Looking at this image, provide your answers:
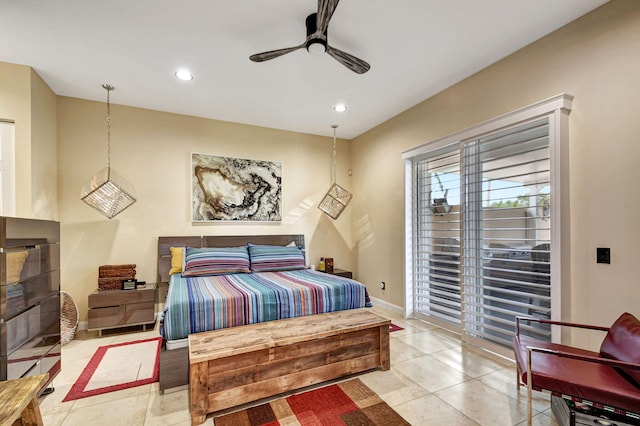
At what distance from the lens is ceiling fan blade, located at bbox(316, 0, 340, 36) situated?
6.21 ft

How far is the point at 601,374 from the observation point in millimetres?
1752

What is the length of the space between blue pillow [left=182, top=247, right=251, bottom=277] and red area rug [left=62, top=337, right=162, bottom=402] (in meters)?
0.90

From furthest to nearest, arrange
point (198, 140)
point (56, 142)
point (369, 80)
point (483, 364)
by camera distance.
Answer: point (198, 140)
point (56, 142)
point (369, 80)
point (483, 364)

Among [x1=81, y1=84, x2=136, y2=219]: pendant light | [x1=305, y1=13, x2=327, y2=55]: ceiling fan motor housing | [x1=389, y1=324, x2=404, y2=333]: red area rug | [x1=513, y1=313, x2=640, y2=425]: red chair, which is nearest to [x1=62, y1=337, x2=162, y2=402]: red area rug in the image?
[x1=81, y1=84, x2=136, y2=219]: pendant light

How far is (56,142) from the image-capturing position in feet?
12.1

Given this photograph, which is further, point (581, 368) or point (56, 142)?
point (56, 142)

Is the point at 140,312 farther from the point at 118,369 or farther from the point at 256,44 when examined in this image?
the point at 256,44

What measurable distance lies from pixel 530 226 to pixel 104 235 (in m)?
4.93

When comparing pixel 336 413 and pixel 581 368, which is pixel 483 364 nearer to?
pixel 581 368

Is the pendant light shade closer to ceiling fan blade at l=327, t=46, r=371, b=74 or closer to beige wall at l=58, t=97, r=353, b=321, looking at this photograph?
beige wall at l=58, t=97, r=353, b=321

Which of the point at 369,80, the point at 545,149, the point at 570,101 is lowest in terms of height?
the point at 545,149

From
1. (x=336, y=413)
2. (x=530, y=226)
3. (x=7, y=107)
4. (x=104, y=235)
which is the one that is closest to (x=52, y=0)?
(x=7, y=107)

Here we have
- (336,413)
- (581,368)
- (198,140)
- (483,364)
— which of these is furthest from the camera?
(198,140)

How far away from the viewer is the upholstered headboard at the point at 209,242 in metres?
4.08
